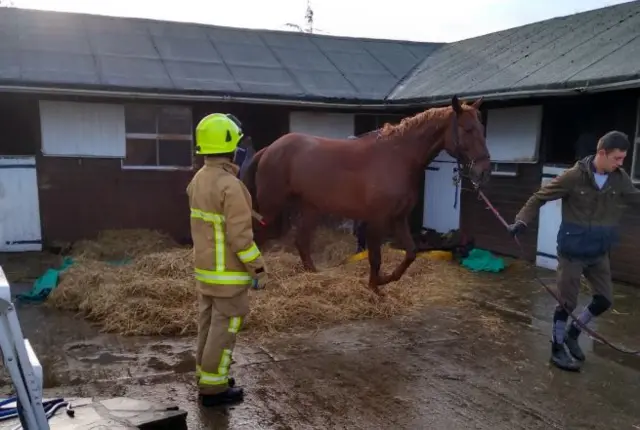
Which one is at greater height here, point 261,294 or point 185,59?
point 185,59

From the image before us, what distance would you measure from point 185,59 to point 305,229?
4.83 m

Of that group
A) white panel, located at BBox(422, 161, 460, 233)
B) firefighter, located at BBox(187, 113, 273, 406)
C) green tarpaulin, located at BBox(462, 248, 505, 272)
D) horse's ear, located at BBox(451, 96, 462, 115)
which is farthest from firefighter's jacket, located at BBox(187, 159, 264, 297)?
white panel, located at BBox(422, 161, 460, 233)

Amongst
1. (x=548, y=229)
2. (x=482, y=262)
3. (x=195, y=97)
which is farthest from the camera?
(x=195, y=97)

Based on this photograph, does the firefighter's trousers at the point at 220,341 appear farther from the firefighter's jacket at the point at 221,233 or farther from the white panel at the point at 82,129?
the white panel at the point at 82,129

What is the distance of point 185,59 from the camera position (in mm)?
9805

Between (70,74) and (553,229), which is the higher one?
(70,74)

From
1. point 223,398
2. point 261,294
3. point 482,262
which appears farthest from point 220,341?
point 482,262

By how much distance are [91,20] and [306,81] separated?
4214 millimetres

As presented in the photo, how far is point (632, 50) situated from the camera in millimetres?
6805

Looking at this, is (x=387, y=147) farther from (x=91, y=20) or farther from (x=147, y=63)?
(x=91, y=20)

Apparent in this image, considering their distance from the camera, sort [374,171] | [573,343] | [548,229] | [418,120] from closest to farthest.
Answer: [573,343] → [418,120] → [374,171] → [548,229]

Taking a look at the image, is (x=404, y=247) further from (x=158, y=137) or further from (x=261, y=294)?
(x=158, y=137)

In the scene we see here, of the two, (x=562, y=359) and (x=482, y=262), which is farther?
(x=482, y=262)

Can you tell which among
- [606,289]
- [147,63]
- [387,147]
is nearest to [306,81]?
[147,63]
